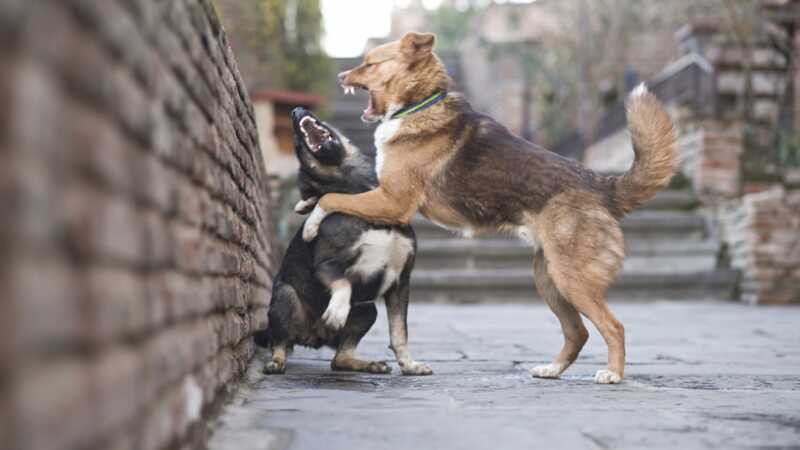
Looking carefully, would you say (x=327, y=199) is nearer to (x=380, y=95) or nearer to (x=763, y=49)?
(x=380, y=95)

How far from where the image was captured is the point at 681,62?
11.4 meters

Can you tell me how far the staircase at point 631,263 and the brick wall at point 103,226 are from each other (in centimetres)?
652

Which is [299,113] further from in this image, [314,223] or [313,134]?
[314,223]

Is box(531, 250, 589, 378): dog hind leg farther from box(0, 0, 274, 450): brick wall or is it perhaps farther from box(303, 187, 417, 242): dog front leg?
box(0, 0, 274, 450): brick wall

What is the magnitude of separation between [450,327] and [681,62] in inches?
278

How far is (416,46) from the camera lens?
3844mm

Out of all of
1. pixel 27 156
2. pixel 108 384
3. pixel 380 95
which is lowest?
pixel 108 384

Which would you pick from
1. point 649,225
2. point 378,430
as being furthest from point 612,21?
point 378,430

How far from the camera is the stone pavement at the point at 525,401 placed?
6.80 feet

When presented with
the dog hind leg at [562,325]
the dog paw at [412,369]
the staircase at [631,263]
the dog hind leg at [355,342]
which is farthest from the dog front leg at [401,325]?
the staircase at [631,263]

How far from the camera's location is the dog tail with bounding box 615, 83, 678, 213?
3.42 m

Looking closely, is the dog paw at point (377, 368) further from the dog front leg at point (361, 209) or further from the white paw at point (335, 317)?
the dog front leg at point (361, 209)

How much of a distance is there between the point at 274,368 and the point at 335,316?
16.6 inches

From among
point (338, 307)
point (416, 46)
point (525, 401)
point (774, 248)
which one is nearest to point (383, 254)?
point (338, 307)
